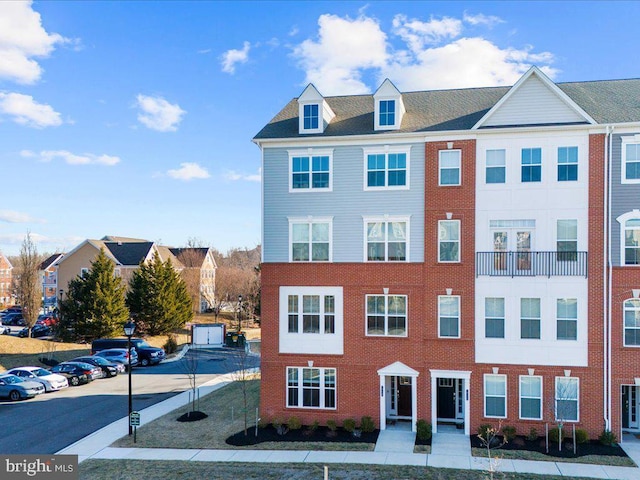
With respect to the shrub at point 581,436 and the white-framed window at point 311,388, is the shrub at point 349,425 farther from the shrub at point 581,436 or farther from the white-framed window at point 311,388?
the shrub at point 581,436

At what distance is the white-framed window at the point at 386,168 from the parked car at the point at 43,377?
69.7ft

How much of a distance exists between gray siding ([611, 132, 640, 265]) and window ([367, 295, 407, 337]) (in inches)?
314

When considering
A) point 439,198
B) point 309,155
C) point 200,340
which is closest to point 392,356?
point 439,198

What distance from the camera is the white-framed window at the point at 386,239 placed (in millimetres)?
19109

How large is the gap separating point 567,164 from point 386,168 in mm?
6809

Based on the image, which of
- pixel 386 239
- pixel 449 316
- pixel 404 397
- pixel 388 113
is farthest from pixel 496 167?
pixel 404 397

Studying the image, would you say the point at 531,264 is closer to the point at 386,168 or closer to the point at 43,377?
the point at 386,168

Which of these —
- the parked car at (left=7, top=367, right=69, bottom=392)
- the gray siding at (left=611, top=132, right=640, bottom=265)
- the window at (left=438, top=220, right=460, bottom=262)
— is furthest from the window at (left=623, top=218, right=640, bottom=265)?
the parked car at (left=7, top=367, right=69, bottom=392)

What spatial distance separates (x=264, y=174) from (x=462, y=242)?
8.61 meters

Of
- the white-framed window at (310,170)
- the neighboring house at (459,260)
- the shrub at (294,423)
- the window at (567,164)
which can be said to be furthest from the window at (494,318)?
the shrub at (294,423)

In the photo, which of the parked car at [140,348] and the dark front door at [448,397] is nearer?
the dark front door at [448,397]

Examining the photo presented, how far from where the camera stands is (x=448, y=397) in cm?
1947

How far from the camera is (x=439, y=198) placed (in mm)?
18875

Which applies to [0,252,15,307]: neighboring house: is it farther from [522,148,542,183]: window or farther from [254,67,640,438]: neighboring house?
[522,148,542,183]: window
